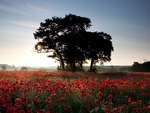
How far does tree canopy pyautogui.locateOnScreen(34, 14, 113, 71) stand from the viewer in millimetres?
38031

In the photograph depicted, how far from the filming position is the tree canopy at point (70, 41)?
3803 centimetres

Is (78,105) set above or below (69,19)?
below

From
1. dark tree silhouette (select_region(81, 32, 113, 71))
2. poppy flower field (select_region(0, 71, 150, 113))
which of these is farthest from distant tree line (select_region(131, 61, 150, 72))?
poppy flower field (select_region(0, 71, 150, 113))

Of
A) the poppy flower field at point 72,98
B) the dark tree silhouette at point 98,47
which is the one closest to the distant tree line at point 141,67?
the dark tree silhouette at point 98,47

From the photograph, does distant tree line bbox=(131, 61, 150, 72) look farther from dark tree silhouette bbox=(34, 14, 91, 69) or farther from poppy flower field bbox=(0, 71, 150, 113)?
poppy flower field bbox=(0, 71, 150, 113)

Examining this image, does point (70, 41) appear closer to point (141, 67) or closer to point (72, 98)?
point (72, 98)

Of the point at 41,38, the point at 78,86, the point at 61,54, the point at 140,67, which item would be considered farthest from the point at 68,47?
the point at 140,67

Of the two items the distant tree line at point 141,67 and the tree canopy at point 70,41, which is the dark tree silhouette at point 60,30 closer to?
the tree canopy at point 70,41

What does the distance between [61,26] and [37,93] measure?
101 ft

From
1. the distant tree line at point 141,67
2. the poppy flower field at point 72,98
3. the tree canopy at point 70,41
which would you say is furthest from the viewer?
the distant tree line at point 141,67

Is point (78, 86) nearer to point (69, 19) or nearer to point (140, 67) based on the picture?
point (69, 19)

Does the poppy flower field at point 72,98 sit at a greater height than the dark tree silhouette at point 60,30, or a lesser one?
lesser

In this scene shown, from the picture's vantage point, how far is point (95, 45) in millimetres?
39875

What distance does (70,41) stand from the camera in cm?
3791
